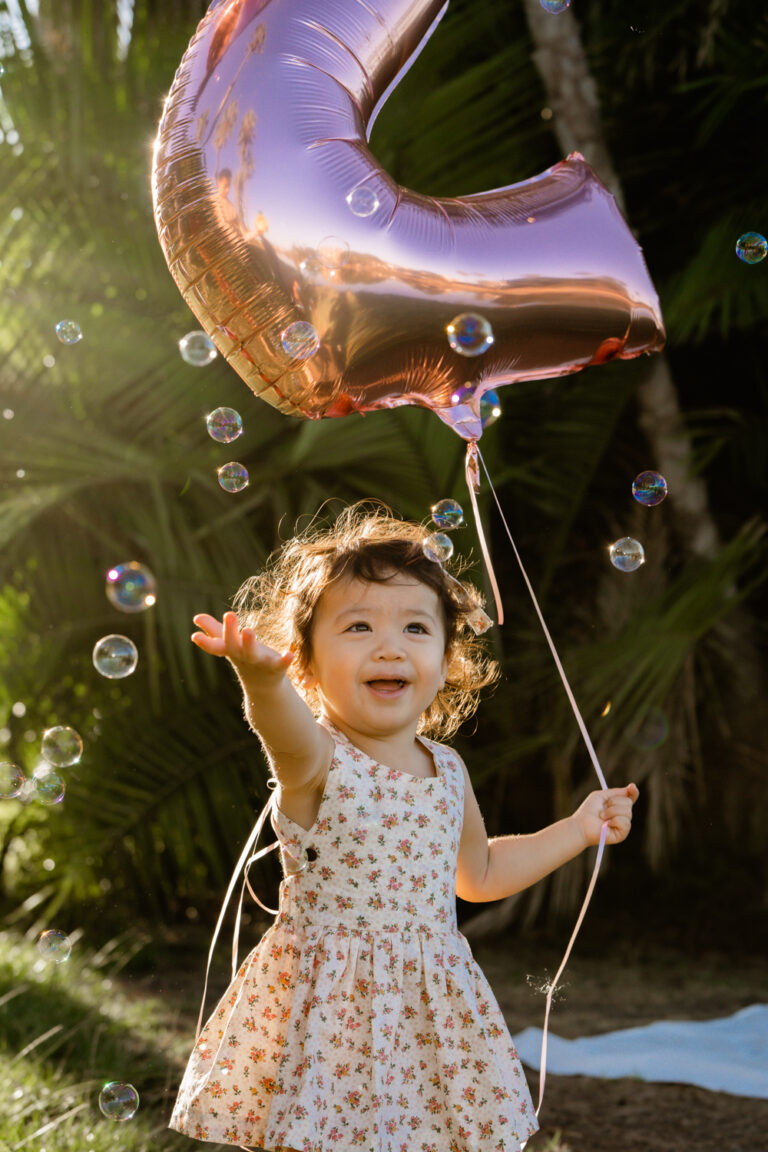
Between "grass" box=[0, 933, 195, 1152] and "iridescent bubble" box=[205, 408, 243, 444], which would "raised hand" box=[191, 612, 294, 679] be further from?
"grass" box=[0, 933, 195, 1152]

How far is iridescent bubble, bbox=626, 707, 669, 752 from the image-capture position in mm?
3797

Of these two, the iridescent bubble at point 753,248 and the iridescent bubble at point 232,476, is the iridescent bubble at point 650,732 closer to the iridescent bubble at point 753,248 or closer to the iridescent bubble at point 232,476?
the iridescent bubble at point 753,248

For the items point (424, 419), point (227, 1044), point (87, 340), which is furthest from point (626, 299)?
point (87, 340)

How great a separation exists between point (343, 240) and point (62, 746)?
99 cm

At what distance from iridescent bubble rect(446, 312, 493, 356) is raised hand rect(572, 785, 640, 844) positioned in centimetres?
71

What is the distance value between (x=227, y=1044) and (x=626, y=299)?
1.31 metres

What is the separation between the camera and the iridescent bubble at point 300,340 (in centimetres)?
177

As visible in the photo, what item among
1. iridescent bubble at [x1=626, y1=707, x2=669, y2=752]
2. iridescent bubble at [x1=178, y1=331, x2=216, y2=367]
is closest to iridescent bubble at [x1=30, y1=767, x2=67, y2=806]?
iridescent bubble at [x1=178, y1=331, x2=216, y2=367]

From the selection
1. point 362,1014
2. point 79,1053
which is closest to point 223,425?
point 362,1014

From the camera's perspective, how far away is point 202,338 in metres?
2.30

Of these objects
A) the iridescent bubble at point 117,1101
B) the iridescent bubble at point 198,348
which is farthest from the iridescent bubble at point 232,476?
the iridescent bubble at point 117,1101

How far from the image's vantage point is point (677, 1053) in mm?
3006

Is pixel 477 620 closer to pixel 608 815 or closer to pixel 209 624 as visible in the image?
pixel 608 815

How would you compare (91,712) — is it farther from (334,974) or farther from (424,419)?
(334,974)
